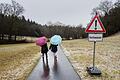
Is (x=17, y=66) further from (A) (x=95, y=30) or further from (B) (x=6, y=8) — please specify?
(B) (x=6, y=8)

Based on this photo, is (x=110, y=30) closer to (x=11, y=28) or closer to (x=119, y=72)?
(x=11, y=28)

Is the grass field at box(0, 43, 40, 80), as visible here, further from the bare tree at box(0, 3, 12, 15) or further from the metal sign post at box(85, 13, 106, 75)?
the bare tree at box(0, 3, 12, 15)

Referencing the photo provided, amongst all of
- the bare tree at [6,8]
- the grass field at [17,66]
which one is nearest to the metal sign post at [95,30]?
the grass field at [17,66]

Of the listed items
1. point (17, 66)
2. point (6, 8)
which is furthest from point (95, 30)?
point (6, 8)

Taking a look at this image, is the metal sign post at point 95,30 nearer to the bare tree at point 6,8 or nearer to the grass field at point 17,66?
the grass field at point 17,66

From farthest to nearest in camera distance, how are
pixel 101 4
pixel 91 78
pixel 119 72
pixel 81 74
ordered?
pixel 101 4
pixel 119 72
pixel 81 74
pixel 91 78

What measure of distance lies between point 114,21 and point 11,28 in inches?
1468

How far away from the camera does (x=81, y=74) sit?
1023cm

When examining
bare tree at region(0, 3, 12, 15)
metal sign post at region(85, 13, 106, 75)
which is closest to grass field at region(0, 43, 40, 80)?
metal sign post at region(85, 13, 106, 75)

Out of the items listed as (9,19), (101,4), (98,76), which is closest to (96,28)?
(98,76)

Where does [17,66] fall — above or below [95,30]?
below

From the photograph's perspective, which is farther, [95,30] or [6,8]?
[6,8]

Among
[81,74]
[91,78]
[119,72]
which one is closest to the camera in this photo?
[91,78]

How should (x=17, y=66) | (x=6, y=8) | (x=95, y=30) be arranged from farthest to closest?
(x=6, y=8) < (x=17, y=66) < (x=95, y=30)
